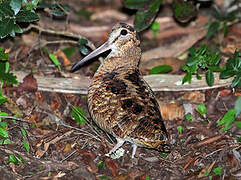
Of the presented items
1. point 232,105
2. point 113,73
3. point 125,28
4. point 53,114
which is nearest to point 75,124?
point 53,114

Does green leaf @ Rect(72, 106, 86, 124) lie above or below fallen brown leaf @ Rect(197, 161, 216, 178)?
above

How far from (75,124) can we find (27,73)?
127 cm

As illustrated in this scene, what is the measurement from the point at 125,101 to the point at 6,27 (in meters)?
1.75

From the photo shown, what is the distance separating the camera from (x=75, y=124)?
21.1ft

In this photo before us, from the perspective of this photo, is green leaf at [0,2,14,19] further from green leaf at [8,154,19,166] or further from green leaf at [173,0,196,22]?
green leaf at [173,0,196,22]

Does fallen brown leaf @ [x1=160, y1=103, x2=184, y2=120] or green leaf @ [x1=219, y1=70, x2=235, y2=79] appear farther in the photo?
fallen brown leaf @ [x1=160, y1=103, x2=184, y2=120]

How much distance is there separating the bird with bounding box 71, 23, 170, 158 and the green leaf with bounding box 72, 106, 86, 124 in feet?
1.47

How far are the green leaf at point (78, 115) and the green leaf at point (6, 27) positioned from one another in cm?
134

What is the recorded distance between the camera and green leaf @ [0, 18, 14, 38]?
586 cm

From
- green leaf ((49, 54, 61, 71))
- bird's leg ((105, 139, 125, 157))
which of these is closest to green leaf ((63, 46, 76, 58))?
green leaf ((49, 54, 61, 71))

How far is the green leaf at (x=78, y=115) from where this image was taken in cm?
631

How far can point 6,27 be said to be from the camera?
19.3 ft

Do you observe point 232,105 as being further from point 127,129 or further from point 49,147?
point 49,147

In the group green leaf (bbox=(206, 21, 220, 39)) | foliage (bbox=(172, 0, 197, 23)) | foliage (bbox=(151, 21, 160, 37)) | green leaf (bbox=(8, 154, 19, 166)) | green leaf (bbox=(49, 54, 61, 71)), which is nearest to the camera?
green leaf (bbox=(8, 154, 19, 166))
